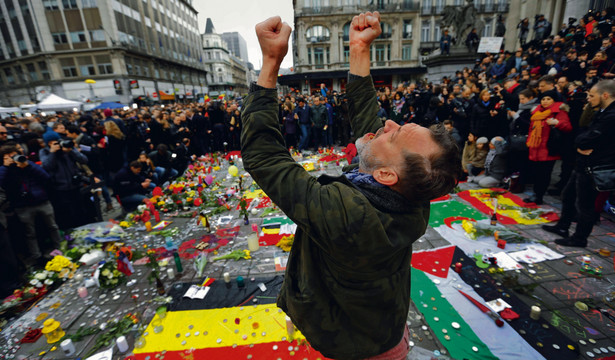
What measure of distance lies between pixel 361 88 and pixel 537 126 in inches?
226

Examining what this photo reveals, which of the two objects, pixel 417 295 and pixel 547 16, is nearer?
pixel 417 295

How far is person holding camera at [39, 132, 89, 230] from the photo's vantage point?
213 inches

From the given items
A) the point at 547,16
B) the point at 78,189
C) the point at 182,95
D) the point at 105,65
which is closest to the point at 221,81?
the point at 182,95

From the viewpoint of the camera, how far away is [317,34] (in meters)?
39.2

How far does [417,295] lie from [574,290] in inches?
77.0

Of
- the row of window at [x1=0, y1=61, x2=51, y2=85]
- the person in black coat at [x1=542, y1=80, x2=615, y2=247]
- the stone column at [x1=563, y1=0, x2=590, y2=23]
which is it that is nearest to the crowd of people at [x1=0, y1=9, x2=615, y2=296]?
the person in black coat at [x1=542, y1=80, x2=615, y2=247]

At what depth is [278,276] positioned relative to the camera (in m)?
4.20

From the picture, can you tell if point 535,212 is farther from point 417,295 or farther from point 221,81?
point 221,81

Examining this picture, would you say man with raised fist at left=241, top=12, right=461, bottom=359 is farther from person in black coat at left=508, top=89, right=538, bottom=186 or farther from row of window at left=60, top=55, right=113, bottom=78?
row of window at left=60, top=55, right=113, bottom=78

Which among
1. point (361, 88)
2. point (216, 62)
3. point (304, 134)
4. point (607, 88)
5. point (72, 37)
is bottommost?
point (304, 134)

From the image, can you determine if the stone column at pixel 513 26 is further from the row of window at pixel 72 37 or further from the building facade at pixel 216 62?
the building facade at pixel 216 62

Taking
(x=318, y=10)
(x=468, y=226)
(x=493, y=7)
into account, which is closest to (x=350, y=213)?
(x=468, y=226)

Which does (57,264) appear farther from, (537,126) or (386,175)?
(537,126)

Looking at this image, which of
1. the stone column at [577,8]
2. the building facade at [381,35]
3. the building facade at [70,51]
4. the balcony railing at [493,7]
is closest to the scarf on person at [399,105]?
the stone column at [577,8]
